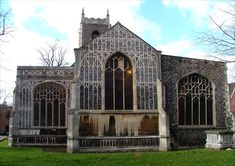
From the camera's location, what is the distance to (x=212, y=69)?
29.1m

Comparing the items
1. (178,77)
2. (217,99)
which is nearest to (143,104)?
(178,77)

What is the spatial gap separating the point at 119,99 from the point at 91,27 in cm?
2332

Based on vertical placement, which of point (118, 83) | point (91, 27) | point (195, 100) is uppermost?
point (91, 27)

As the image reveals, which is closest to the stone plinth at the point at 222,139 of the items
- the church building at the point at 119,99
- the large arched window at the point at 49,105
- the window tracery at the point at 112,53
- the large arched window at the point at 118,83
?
the church building at the point at 119,99

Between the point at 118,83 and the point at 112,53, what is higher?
the point at 112,53

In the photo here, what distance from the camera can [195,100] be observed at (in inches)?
1119

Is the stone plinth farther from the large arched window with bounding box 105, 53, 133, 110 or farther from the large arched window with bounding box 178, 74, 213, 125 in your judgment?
the large arched window with bounding box 105, 53, 133, 110

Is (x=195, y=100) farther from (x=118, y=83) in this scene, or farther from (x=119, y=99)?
(x=118, y=83)

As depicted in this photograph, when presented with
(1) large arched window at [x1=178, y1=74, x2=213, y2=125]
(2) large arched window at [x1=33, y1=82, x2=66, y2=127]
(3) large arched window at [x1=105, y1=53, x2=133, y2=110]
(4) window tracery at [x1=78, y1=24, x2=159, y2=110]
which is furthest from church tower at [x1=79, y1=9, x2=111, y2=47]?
(1) large arched window at [x1=178, y1=74, x2=213, y2=125]

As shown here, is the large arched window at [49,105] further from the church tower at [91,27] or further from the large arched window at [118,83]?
the church tower at [91,27]

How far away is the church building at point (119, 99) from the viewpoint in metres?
25.5

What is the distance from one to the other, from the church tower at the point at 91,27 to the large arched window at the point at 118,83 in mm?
20583

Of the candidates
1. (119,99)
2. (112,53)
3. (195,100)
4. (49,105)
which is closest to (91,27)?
(49,105)

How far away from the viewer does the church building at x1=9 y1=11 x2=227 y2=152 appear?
25.5m
